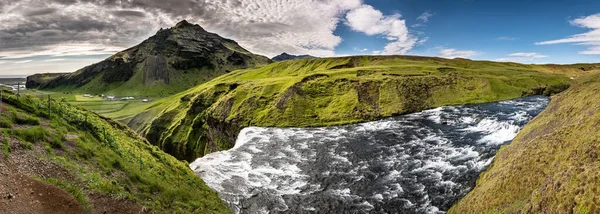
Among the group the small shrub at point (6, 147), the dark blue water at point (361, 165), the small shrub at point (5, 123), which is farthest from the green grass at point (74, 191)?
the dark blue water at point (361, 165)

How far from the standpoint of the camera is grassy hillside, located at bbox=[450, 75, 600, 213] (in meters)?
14.7

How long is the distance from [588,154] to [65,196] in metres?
29.4

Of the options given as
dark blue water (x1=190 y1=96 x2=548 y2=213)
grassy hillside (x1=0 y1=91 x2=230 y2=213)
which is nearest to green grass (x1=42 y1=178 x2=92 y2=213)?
grassy hillside (x1=0 y1=91 x2=230 y2=213)

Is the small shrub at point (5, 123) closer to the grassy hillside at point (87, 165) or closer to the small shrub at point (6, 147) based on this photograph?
the grassy hillside at point (87, 165)

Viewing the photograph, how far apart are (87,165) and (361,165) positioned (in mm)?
32488

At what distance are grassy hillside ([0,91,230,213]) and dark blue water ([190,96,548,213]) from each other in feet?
25.0

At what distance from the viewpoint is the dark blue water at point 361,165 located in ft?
106

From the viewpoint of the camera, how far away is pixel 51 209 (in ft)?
52.9

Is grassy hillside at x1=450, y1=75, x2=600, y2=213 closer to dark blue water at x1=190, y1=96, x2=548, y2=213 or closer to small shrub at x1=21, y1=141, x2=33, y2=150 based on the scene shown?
dark blue water at x1=190, y1=96, x2=548, y2=213

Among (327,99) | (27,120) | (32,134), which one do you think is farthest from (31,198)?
(327,99)

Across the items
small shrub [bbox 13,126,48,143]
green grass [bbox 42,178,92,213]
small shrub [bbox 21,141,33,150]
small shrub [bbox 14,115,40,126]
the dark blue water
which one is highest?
small shrub [bbox 14,115,40,126]

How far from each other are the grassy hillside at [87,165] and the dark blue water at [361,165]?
7.61m

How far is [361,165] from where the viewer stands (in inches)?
1716

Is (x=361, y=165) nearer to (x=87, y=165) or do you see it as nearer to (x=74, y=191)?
(x=87, y=165)
